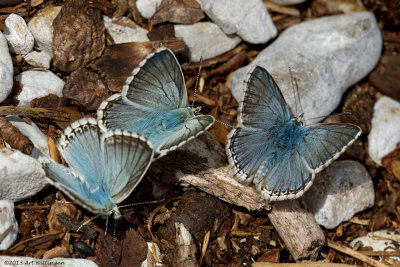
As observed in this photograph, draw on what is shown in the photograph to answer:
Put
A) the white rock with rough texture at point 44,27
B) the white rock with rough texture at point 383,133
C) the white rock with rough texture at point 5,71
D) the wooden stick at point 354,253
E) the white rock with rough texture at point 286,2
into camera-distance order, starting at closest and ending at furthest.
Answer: the white rock with rough texture at point 5,71
the white rock with rough texture at point 44,27
the wooden stick at point 354,253
the white rock with rough texture at point 383,133
the white rock with rough texture at point 286,2

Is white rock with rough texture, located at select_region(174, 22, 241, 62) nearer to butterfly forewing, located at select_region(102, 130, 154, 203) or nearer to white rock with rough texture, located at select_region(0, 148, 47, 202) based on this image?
butterfly forewing, located at select_region(102, 130, 154, 203)

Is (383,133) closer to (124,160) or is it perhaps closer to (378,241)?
(378,241)

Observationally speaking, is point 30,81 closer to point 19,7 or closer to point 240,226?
point 19,7

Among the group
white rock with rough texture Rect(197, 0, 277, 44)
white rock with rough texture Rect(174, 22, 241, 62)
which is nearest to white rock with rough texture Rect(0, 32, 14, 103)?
white rock with rough texture Rect(174, 22, 241, 62)

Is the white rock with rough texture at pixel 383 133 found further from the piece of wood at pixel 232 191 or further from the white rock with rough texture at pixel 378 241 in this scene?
the piece of wood at pixel 232 191

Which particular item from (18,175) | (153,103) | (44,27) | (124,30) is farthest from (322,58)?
(18,175)

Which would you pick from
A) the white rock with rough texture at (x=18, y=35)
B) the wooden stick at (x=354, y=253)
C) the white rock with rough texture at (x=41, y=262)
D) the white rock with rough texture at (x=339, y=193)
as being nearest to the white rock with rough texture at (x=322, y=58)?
the white rock with rough texture at (x=339, y=193)
